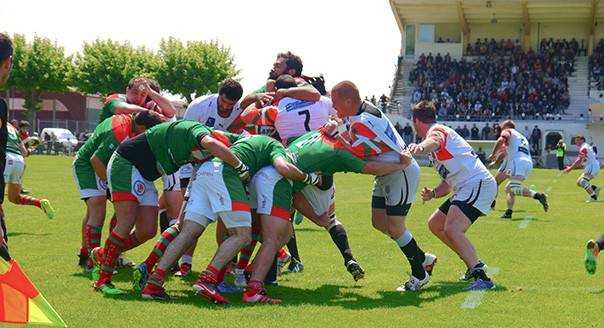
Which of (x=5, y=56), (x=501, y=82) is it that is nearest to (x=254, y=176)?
(x=5, y=56)

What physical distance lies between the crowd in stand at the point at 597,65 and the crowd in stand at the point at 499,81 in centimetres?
126

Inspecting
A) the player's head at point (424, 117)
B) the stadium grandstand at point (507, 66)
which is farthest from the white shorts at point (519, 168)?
the stadium grandstand at point (507, 66)

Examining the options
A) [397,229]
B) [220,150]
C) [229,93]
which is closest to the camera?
[220,150]

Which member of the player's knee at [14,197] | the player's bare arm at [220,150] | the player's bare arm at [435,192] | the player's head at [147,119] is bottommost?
the player's knee at [14,197]

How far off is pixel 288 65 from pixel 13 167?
5464 mm

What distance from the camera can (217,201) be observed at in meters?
7.79

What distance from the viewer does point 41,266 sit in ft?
32.4

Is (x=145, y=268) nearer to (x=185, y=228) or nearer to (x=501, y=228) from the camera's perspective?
(x=185, y=228)

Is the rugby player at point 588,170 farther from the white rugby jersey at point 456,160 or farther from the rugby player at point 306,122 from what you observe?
the rugby player at point 306,122

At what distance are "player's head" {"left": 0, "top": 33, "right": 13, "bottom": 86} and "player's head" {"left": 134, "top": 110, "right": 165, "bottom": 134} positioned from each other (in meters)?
3.38

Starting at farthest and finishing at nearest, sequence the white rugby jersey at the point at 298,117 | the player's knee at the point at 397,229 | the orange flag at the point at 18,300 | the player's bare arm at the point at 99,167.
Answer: the white rugby jersey at the point at 298,117, the player's bare arm at the point at 99,167, the player's knee at the point at 397,229, the orange flag at the point at 18,300

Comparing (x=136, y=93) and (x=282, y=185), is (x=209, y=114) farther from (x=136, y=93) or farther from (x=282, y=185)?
(x=282, y=185)

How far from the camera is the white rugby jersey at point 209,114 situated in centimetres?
969

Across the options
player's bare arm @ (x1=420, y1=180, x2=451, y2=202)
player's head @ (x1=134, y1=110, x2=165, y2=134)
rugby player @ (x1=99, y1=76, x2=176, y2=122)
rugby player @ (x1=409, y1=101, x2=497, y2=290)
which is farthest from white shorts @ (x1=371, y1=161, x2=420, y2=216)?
rugby player @ (x1=99, y1=76, x2=176, y2=122)
